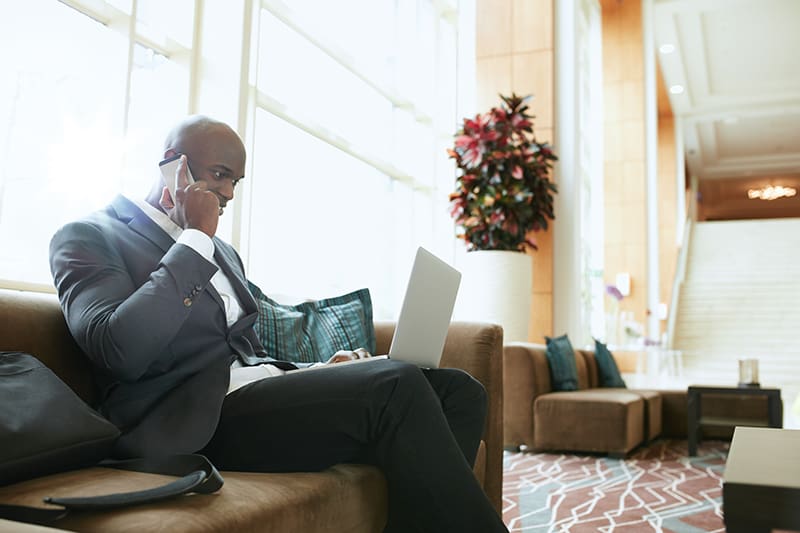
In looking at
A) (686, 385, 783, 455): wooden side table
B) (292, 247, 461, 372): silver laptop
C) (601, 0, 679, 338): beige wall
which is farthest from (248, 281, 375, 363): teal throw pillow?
(601, 0, 679, 338): beige wall

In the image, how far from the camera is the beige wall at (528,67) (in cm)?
606


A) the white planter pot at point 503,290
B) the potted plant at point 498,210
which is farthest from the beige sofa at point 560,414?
the potted plant at point 498,210

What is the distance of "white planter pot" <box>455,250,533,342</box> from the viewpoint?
5.34 metres

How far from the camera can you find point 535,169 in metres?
5.63

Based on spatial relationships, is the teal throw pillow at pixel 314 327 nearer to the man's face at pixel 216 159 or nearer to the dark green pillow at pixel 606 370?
the man's face at pixel 216 159

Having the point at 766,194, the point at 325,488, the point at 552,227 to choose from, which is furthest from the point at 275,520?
the point at 766,194

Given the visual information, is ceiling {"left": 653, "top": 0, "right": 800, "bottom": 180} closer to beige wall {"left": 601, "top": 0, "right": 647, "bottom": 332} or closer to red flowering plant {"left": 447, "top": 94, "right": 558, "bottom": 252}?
beige wall {"left": 601, "top": 0, "right": 647, "bottom": 332}

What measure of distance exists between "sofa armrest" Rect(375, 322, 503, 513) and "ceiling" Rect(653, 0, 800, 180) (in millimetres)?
9434

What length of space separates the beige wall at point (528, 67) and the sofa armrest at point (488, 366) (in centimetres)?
381

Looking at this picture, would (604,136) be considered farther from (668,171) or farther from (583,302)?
(668,171)

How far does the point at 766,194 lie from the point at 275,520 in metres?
21.4

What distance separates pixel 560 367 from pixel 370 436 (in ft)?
11.4

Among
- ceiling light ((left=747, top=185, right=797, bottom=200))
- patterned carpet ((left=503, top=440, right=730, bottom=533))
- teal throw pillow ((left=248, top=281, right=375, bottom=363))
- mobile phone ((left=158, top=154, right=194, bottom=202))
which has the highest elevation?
ceiling light ((left=747, top=185, right=797, bottom=200))

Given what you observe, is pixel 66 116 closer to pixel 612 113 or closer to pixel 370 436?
pixel 370 436
